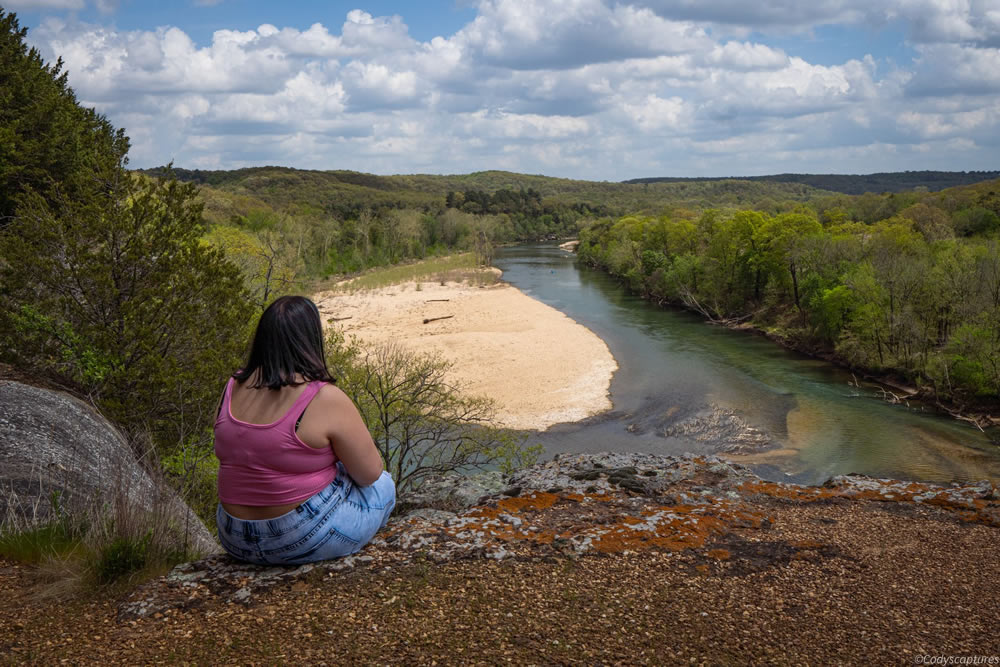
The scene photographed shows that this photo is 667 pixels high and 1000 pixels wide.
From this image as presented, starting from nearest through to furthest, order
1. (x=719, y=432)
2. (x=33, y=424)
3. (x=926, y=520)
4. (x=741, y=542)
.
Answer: (x=741, y=542)
(x=33, y=424)
(x=926, y=520)
(x=719, y=432)

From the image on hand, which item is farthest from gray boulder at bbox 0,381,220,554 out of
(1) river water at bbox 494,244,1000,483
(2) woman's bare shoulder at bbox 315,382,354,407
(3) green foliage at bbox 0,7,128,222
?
(1) river water at bbox 494,244,1000,483

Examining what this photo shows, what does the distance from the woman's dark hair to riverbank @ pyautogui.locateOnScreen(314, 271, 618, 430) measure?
15700 mm

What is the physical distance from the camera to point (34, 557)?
463 cm

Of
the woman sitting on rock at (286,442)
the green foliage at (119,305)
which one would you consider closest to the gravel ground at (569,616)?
the woman sitting on rock at (286,442)

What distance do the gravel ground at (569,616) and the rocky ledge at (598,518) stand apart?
0.11m

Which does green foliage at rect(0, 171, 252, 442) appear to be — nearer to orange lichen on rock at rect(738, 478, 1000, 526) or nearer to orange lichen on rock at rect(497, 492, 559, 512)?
orange lichen on rock at rect(497, 492, 559, 512)

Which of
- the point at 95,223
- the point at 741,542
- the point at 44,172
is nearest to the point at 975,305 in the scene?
the point at 741,542

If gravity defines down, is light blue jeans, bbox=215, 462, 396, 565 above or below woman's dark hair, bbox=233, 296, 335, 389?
below

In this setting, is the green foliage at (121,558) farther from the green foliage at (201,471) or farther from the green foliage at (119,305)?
the green foliage at (119,305)

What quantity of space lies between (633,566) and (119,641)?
3.43 m

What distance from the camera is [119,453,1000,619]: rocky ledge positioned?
171 inches

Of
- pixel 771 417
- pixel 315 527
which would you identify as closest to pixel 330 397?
pixel 315 527

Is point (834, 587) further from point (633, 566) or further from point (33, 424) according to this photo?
point (33, 424)

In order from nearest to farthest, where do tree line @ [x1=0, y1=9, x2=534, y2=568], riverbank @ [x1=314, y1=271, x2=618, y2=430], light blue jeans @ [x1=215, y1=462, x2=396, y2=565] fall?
light blue jeans @ [x1=215, y1=462, x2=396, y2=565], tree line @ [x1=0, y1=9, x2=534, y2=568], riverbank @ [x1=314, y1=271, x2=618, y2=430]
